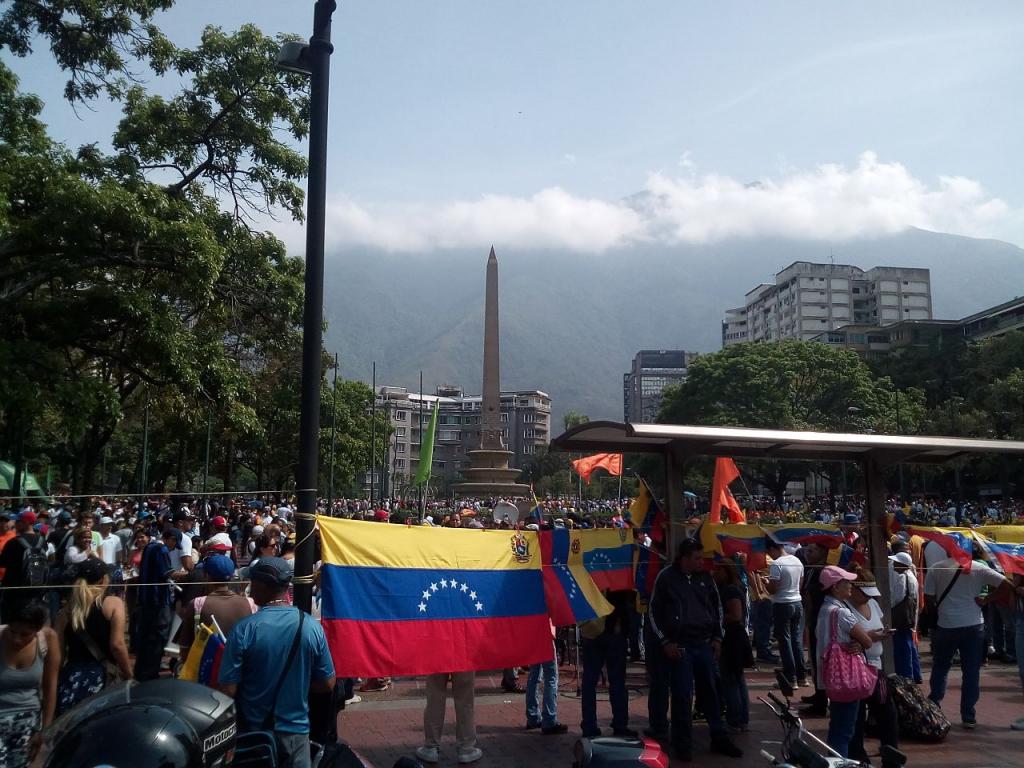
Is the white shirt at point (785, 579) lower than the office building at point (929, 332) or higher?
lower

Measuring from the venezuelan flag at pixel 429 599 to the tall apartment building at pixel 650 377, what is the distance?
166773 millimetres

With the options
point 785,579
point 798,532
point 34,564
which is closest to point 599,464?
point 798,532

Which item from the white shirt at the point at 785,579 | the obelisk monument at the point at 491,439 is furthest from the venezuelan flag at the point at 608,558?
the obelisk monument at the point at 491,439

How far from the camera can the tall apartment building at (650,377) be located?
587 feet

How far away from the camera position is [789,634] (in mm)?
9969

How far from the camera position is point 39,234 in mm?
13844

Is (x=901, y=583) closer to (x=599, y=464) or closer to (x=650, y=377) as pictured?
(x=599, y=464)

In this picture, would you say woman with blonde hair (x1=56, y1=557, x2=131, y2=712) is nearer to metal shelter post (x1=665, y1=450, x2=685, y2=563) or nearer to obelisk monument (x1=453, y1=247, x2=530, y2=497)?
metal shelter post (x1=665, y1=450, x2=685, y2=563)

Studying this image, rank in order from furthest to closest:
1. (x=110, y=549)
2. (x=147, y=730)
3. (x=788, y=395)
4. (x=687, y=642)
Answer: (x=788, y=395) < (x=110, y=549) < (x=687, y=642) < (x=147, y=730)

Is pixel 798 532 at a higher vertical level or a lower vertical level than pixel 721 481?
lower

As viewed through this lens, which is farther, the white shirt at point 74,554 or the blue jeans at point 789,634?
the white shirt at point 74,554

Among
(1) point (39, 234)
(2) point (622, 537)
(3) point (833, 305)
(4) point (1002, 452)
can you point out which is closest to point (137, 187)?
(1) point (39, 234)

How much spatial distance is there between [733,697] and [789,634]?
2.30m

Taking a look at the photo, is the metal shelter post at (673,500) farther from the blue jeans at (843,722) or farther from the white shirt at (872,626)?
the blue jeans at (843,722)
